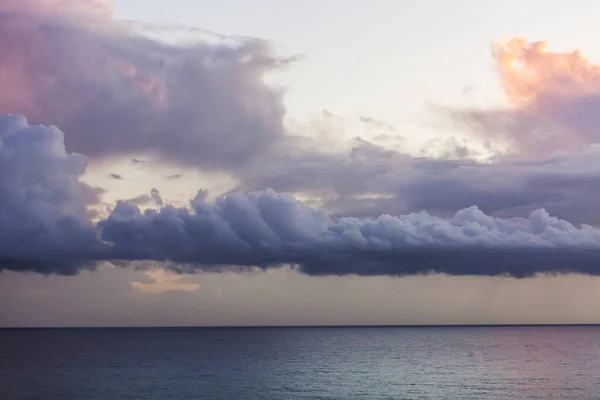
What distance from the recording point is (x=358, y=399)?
405ft

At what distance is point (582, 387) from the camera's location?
470 ft

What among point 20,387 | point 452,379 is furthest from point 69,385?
point 452,379

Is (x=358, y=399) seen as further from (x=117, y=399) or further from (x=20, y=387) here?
(x=20, y=387)

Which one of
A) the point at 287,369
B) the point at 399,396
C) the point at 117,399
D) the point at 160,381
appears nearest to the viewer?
the point at 117,399

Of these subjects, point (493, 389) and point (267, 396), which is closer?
point (267, 396)

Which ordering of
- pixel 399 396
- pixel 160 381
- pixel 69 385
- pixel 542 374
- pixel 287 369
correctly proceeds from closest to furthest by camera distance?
pixel 399 396, pixel 69 385, pixel 160 381, pixel 542 374, pixel 287 369

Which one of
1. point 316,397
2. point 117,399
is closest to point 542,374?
point 316,397

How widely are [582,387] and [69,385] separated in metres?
108

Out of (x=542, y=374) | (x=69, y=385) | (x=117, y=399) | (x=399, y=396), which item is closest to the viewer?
(x=117, y=399)

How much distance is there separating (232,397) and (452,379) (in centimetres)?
6146

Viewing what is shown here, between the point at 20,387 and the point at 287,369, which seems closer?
the point at 20,387

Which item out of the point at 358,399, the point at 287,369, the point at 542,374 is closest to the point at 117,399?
the point at 358,399

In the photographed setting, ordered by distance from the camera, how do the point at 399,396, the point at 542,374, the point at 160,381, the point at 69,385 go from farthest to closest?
the point at 542,374 < the point at 160,381 < the point at 69,385 < the point at 399,396

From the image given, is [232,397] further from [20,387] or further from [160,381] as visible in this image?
[20,387]
